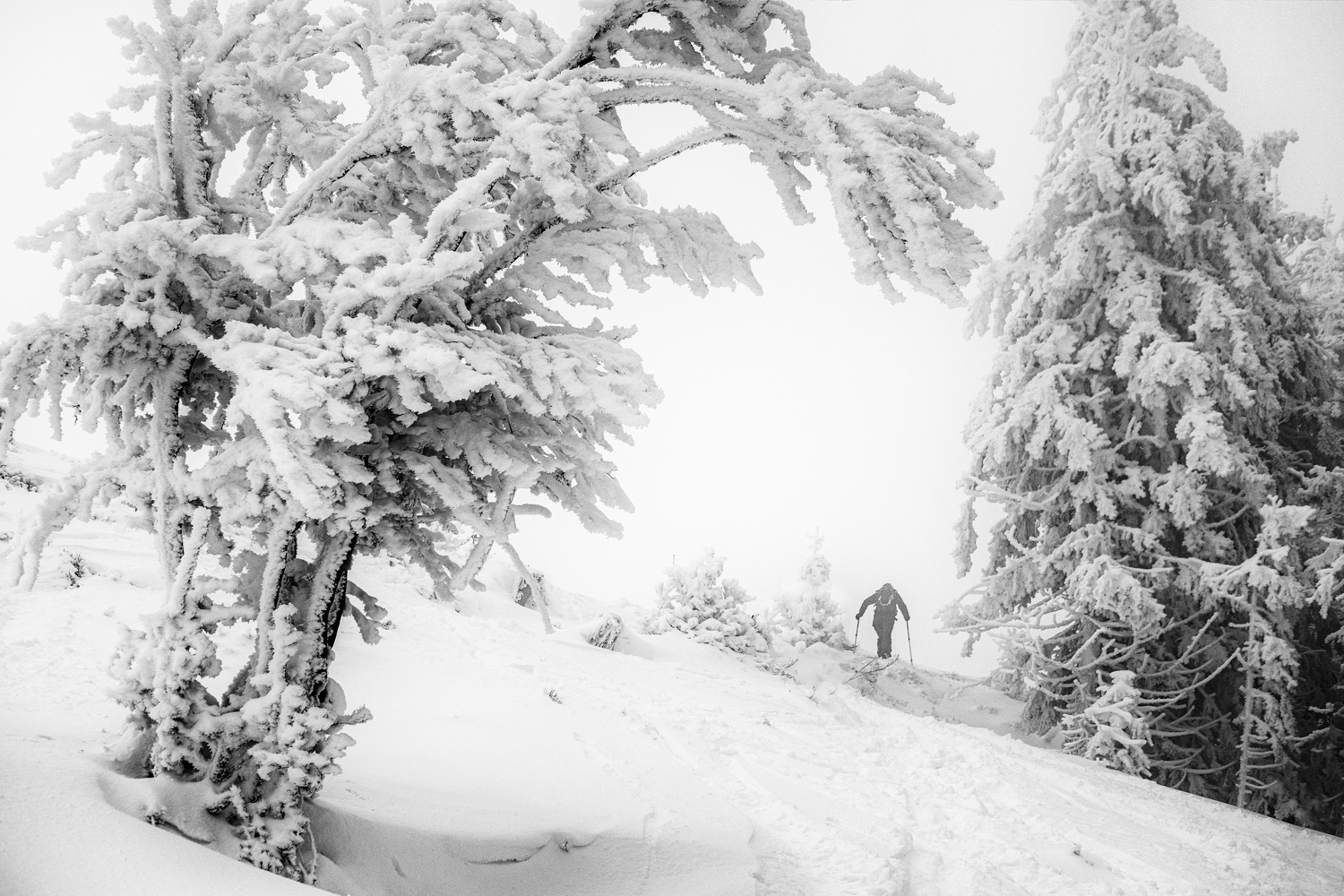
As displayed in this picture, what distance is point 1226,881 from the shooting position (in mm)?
4777

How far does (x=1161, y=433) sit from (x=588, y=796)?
28.5ft

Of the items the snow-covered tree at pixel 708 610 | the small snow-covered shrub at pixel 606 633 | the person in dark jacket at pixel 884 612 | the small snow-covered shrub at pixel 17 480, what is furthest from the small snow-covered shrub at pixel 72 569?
the person in dark jacket at pixel 884 612

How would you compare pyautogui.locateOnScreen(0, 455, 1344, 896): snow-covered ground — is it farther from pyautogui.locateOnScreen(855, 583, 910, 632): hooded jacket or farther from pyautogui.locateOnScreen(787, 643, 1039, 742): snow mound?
pyautogui.locateOnScreen(855, 583, 910, 632): hooded jacket

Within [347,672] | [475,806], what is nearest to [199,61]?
[475,806]

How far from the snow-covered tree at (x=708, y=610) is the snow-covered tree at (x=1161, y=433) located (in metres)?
4.87

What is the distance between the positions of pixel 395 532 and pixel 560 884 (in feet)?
6.10

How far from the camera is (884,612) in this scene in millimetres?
15664

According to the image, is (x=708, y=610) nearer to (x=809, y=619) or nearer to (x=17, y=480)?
(x=809, y=619)

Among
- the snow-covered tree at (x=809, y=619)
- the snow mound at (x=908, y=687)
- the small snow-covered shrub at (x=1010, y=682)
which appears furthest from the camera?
the snow-covered tree at (x=809, y=619)

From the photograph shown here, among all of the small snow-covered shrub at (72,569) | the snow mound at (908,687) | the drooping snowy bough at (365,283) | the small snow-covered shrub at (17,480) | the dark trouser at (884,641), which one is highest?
the drooping snowy bough at (365,283)

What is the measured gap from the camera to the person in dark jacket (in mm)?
15547

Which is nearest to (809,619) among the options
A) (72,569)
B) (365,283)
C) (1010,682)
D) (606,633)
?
(1010,682)

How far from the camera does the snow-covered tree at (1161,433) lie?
785 centimetres

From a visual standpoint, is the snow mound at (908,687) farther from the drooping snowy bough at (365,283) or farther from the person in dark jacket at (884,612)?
the drooping snowy bough at (365,283)
